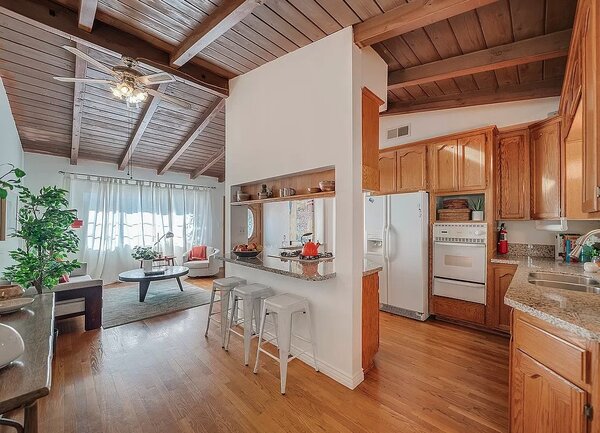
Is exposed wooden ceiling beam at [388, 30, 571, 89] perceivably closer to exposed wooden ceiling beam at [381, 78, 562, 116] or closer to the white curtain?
exposed wooden ceiling beam at [381, 78, 562, 116]

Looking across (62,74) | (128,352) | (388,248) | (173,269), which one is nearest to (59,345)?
(128,352)

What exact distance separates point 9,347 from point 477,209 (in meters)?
4.34

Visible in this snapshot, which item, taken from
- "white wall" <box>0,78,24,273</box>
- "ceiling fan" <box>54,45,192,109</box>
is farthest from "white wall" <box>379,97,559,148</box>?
"white wall" <box>0,78,24,273</box>

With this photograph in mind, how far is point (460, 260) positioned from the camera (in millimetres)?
3387

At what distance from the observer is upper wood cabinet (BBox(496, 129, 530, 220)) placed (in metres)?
3.17

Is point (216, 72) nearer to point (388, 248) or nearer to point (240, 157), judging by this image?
point (240, 157)

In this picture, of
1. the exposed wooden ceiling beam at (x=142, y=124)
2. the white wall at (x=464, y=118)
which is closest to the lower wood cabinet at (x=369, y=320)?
the white wall at (x=464, y=118)

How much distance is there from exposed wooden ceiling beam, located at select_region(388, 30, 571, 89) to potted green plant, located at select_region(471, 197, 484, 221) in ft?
5.32

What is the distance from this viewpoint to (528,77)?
3.08 m

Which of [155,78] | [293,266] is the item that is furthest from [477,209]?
[155,78]

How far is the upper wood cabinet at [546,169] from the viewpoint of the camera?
2.88 metres

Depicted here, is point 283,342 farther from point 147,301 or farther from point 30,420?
point 147,301

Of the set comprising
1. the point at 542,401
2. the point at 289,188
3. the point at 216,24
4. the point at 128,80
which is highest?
the point at 216,24

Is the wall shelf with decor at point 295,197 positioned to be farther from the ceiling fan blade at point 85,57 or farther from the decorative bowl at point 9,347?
the decorative bowl at point 9,347
